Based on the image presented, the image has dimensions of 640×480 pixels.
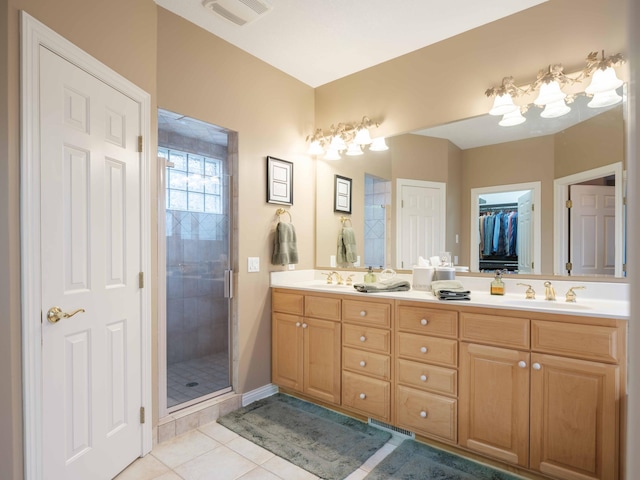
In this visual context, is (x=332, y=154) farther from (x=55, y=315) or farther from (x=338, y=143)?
(x=55, y=315)

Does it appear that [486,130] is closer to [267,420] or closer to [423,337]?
[423,337]

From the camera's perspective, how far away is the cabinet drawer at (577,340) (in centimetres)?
162

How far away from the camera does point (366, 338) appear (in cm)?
245

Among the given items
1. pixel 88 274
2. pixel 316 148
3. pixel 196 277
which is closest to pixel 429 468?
pixel 196 277

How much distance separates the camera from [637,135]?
329mm

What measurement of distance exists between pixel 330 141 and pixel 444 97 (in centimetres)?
104

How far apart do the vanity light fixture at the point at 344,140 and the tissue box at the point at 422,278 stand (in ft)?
3.45

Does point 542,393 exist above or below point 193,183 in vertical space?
below

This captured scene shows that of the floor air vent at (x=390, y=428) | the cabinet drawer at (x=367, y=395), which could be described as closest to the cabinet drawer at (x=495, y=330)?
the cabinet drawer at (x=367, y=395)

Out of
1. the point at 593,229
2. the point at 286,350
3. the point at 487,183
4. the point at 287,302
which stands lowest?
the point at 286,350

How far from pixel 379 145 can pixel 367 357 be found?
167cm

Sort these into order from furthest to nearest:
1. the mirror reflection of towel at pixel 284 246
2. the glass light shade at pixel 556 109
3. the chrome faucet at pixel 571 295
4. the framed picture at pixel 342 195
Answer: the framed picture at pixel 342 195, the mirror reflection of towel at pixel 284 246, the glass light shade at pixel 556 109, the chrome faucet at pixel 571 295

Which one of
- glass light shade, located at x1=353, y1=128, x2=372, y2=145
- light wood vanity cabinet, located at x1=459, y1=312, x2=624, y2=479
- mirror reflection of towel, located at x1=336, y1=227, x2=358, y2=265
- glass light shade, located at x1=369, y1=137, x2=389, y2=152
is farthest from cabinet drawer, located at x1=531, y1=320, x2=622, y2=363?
glass light shade, located at x1=353, y1=128, x2=372, y2=145

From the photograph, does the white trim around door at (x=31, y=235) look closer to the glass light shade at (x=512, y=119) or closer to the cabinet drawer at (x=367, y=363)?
the cabinet drawer at (x=367, y=363)
